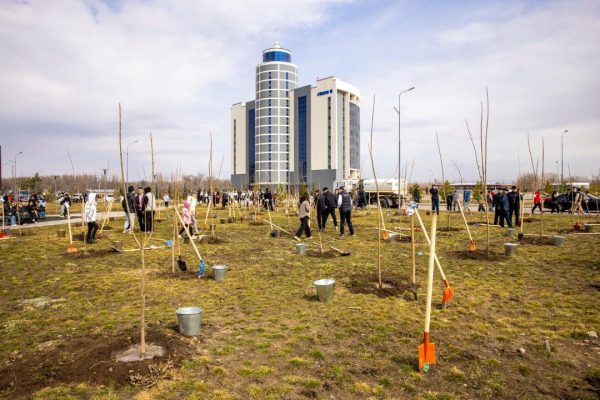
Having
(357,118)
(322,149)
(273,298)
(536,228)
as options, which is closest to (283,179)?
(322,149)

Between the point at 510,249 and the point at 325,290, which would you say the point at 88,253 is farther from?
the point at 510,249

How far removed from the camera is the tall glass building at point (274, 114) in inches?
3504

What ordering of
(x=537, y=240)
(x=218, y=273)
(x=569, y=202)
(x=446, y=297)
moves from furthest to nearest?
(x=569, y=202), (x=537, y=240), (x=218, y=273), (x=446, y=297)

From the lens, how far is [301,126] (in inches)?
3489

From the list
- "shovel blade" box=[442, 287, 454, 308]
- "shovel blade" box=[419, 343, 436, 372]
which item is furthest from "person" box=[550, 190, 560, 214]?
"shovel blade" box=[419, 343, 436, 372]

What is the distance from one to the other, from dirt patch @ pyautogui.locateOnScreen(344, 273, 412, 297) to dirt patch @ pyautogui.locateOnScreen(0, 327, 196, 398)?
3.55 metres

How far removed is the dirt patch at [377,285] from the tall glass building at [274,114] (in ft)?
265

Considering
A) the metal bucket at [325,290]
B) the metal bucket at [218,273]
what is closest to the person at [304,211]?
the metal bucket at [218,273]

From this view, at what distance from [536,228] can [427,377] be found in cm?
1519

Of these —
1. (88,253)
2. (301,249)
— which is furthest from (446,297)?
(88,253)

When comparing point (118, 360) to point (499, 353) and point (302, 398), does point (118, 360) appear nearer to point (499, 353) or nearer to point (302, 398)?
point (302, 398)

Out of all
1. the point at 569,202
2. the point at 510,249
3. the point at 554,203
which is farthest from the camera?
the point at 554,203

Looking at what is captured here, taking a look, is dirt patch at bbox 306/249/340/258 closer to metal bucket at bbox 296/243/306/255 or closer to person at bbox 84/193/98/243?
metal bucket at bbox 296/243/306/255

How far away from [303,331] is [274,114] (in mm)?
86973
